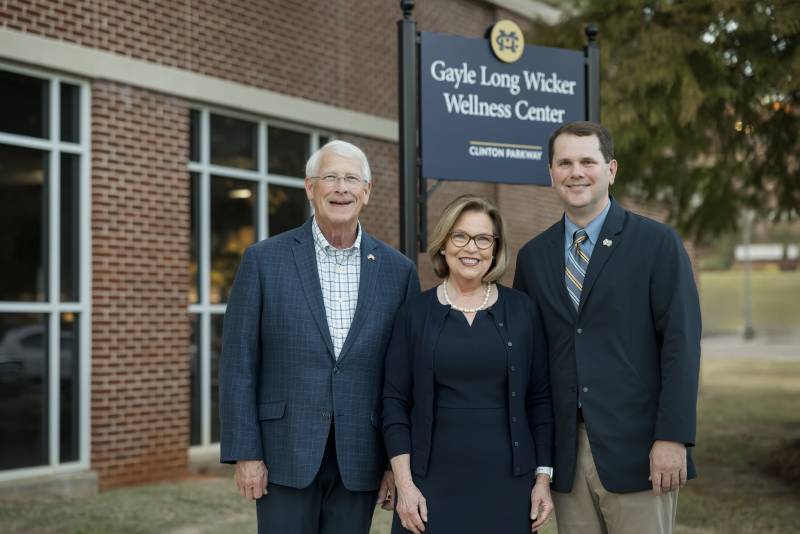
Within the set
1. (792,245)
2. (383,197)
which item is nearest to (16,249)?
(383,197)

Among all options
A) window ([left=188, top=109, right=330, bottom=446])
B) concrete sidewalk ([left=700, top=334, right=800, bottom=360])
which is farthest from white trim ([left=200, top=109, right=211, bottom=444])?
concrete sidewalk ([left=700, top=334, right=800, bottom=360])

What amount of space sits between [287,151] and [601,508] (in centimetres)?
789

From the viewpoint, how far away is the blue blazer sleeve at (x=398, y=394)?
11.2 ft

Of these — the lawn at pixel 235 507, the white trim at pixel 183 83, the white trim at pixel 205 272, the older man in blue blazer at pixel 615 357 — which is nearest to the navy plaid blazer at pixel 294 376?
the older man in blue blazer at pixel 615 357

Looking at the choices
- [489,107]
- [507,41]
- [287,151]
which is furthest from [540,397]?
[287,151]

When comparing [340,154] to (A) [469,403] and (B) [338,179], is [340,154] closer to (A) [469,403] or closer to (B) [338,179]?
(B) [338,179]

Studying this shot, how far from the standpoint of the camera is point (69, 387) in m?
8.67

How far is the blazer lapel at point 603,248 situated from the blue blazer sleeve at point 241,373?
119cm

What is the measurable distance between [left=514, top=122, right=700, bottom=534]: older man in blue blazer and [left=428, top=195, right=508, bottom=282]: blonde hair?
22cm

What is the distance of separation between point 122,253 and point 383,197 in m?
3.77

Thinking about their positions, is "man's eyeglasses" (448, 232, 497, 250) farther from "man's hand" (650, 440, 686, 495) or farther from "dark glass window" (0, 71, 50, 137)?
"dark glass window" (0, 71, 50, 137)

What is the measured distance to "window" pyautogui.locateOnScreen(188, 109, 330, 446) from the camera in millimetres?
9891

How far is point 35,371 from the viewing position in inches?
332

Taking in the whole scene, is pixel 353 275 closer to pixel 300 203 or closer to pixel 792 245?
pixel 300 203
